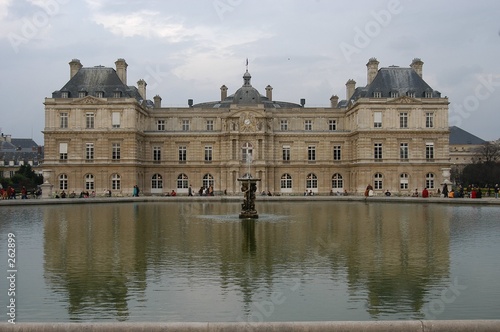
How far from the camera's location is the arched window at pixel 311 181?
65.1 meters

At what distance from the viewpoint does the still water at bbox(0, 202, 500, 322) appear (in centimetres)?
1149

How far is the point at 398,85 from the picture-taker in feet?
205

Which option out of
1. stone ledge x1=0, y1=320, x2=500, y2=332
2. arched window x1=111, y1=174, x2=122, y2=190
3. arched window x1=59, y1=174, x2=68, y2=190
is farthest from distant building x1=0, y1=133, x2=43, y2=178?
stone ledge x1=0, y1=320, x2=500, y2=332

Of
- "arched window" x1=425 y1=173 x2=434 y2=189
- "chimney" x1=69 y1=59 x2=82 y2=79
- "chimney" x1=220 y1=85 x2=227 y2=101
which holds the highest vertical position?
"chimney" x1=69 y1=59 x2=82 y2=79

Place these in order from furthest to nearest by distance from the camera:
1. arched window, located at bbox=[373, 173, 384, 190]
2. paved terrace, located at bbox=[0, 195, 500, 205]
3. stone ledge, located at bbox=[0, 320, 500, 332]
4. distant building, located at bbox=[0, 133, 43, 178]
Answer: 1. distant building, located at bbox=[0, 133, 43, 178]
2. arched window, located at bbox=[373, 173, 384, 190]
3. paved terrace, located at bbox=[0, 195, 500, 205]
4. stone ledge, located at bbox=[0, 320, 500, 332]

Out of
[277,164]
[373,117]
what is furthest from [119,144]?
[373,117]

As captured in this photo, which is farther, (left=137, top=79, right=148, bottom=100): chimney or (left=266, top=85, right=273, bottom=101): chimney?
(left=266, top=85, right=273, bottom=101): chimney

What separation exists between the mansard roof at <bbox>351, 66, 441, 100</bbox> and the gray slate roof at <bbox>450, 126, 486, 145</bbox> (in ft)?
211

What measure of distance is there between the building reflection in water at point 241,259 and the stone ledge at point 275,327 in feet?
7.32

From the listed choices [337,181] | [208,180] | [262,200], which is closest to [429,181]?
[337,181]

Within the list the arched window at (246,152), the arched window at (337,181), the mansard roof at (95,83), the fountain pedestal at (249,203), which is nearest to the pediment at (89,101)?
the mansard roof at (95,83)

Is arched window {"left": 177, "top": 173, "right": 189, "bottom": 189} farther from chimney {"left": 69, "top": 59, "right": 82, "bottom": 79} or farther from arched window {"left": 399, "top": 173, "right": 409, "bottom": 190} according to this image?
arched window {"left": 399, "top": 173, "right": 409, "bottom": 190}

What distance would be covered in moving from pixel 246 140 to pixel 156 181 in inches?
430

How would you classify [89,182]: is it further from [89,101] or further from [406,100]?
[406,100]
